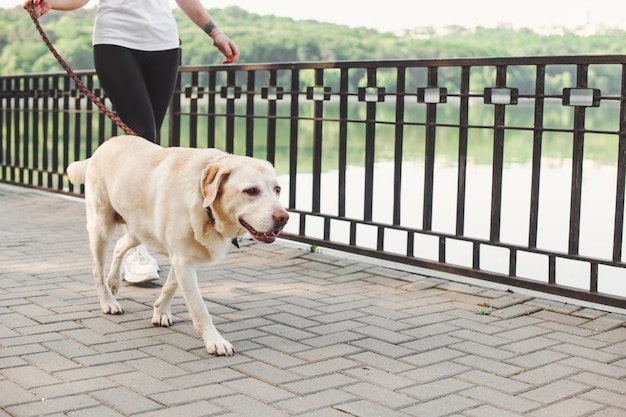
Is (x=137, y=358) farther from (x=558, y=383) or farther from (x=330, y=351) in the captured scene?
(x=558, y=383)

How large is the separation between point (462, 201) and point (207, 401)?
8.90ft

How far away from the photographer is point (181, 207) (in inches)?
141

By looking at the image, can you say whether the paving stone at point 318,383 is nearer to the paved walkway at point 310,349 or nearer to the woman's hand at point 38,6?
the paved walkway at point 310,349

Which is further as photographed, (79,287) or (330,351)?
(79,287)

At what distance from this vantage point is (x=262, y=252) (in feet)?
19.6

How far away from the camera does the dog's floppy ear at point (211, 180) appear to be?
3379mm

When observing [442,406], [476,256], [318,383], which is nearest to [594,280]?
[476,256]

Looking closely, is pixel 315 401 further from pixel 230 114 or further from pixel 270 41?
pixel 270 41

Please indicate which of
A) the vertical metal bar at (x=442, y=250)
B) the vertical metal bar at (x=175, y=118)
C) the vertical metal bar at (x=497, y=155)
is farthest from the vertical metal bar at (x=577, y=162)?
the vertical metal bar at (x=175, y=118)

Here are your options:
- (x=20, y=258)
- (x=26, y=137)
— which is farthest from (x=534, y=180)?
(x=26, y=137)

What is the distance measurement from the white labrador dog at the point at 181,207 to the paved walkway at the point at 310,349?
259mm

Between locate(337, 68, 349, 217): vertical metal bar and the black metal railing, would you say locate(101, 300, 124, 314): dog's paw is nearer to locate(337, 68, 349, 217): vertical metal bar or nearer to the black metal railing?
the black metal railing

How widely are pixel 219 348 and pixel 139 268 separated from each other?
4.73ft

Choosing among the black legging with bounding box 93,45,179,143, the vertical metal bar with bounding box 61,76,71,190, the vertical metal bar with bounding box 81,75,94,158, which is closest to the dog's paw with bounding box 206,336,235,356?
the black legging with bounding box 93,45,179,143
